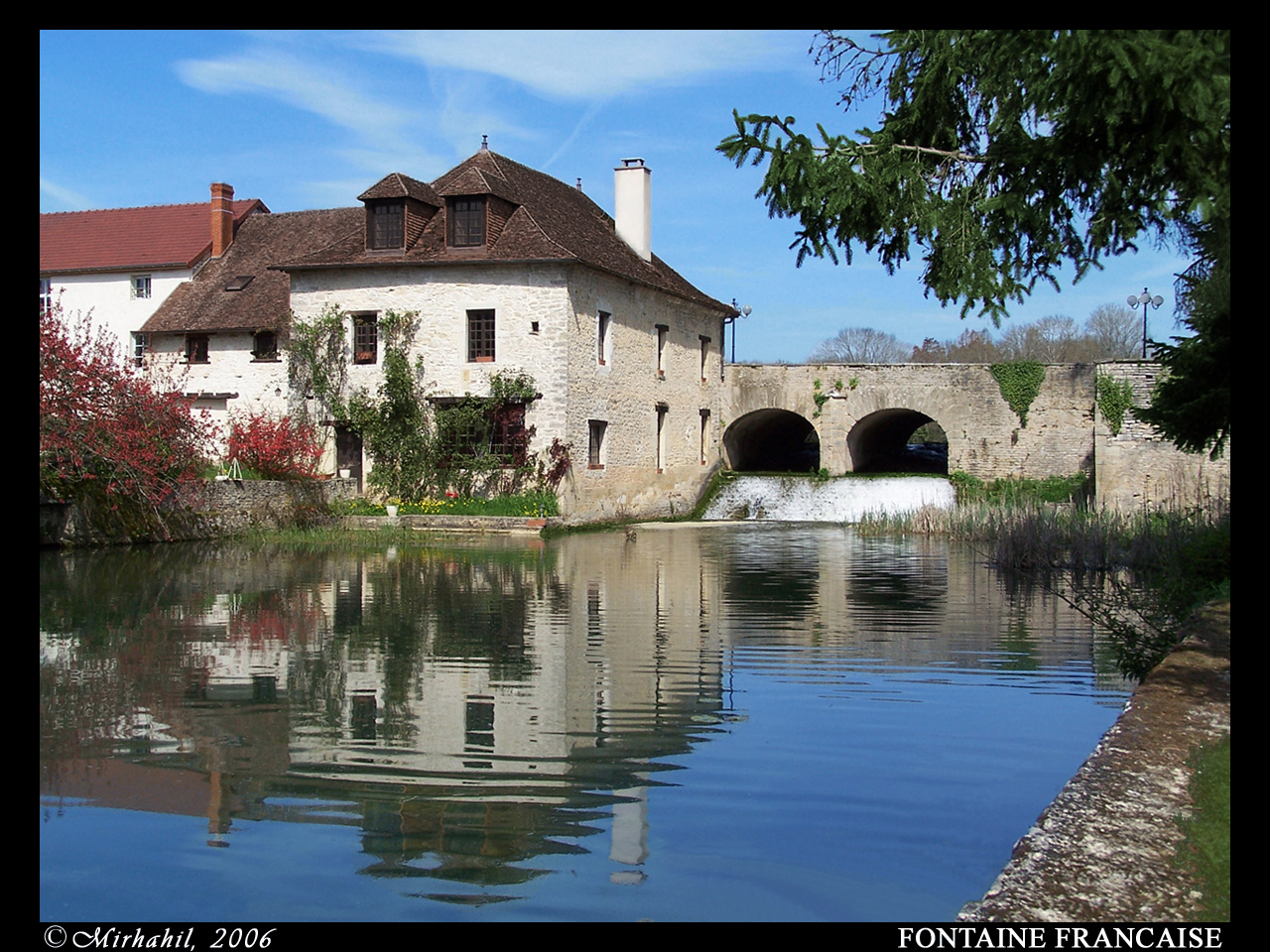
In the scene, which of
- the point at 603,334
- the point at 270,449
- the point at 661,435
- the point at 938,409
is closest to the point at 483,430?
the point at 603,334

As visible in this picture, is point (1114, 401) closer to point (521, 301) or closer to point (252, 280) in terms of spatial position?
point (521, 301)

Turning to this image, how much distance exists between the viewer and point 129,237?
30.2m

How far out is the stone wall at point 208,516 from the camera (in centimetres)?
1730

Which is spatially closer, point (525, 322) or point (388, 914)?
point (388, 914)

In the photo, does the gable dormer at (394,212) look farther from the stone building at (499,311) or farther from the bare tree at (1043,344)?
the bare tree at (1043,344)

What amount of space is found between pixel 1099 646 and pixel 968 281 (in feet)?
13.3

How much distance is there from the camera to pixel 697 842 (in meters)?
4.62

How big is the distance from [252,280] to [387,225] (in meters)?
5.23

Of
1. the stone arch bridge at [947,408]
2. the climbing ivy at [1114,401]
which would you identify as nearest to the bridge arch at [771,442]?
the stone arch bridge at [947,408]

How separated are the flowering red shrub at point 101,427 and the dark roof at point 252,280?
7529mm

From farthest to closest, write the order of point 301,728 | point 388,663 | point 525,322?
1. point 525,322
2. point 388,663
3. point 301,728
